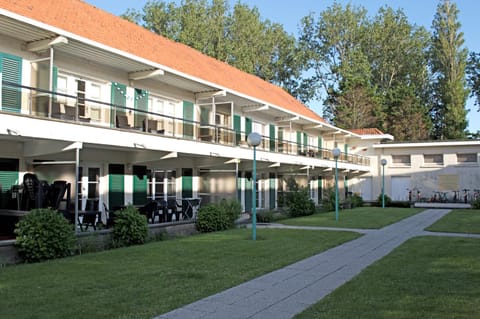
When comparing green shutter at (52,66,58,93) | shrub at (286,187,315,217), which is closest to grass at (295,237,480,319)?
green shutter at (52,66,58,93)

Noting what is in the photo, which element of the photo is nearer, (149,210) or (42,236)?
(42,236)

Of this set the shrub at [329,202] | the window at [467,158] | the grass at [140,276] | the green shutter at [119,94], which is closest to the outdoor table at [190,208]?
the grass at [140,276]

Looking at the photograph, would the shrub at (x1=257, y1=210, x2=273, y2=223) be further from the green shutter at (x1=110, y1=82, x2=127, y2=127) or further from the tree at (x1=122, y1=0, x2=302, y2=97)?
the tree at (x1=122, y1=0, x2=302, y2=97)

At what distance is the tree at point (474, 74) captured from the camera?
163 ft

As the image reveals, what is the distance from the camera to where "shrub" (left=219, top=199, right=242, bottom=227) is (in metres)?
16.1

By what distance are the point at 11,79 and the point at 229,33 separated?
117 ft

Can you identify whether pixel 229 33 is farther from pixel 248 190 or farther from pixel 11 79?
pixel 11 79

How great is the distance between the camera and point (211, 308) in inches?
235

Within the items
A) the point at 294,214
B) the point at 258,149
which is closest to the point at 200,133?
the point at 258,149

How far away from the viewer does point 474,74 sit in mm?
49875

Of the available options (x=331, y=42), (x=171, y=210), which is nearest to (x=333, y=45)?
(x=331, y=42)

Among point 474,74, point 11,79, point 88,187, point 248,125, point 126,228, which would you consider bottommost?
point 126,228

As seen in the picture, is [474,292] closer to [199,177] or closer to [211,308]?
[211,308]

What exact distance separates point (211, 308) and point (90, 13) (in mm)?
14108
